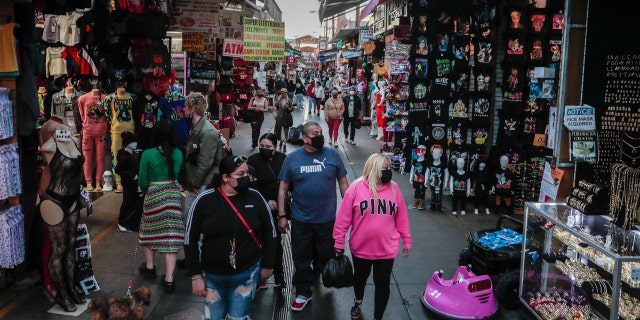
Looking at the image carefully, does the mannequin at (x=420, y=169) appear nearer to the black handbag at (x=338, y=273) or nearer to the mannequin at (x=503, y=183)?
the mannequin at (x=503, y=183)

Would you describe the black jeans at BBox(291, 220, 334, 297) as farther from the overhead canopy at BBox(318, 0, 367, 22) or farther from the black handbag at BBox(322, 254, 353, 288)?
the overhead canopy at BBox(318, 0, 367, 22)

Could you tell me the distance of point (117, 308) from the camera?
16.6 ft

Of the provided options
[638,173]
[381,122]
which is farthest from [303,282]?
[381,122]

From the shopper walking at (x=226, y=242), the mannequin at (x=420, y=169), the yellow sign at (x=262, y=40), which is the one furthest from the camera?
the yellow sign at (x=262, y=40)

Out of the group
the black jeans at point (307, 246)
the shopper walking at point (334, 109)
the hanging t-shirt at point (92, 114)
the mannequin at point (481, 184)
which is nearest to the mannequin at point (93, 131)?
the hanging t-shirt at point (92, 114)

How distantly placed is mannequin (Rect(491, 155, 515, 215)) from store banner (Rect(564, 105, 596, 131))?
4.31 metres

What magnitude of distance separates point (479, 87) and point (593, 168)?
477 centimetres

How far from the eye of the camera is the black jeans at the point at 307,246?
19.1ft

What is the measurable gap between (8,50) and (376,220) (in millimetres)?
4355

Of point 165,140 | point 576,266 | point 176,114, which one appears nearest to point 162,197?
point 165,140

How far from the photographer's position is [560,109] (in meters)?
5.53

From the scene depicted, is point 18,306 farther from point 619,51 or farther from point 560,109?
point 619,51

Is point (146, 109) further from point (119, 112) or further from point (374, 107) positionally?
point (374, 107)

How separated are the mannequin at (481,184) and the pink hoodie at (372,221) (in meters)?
5.05
